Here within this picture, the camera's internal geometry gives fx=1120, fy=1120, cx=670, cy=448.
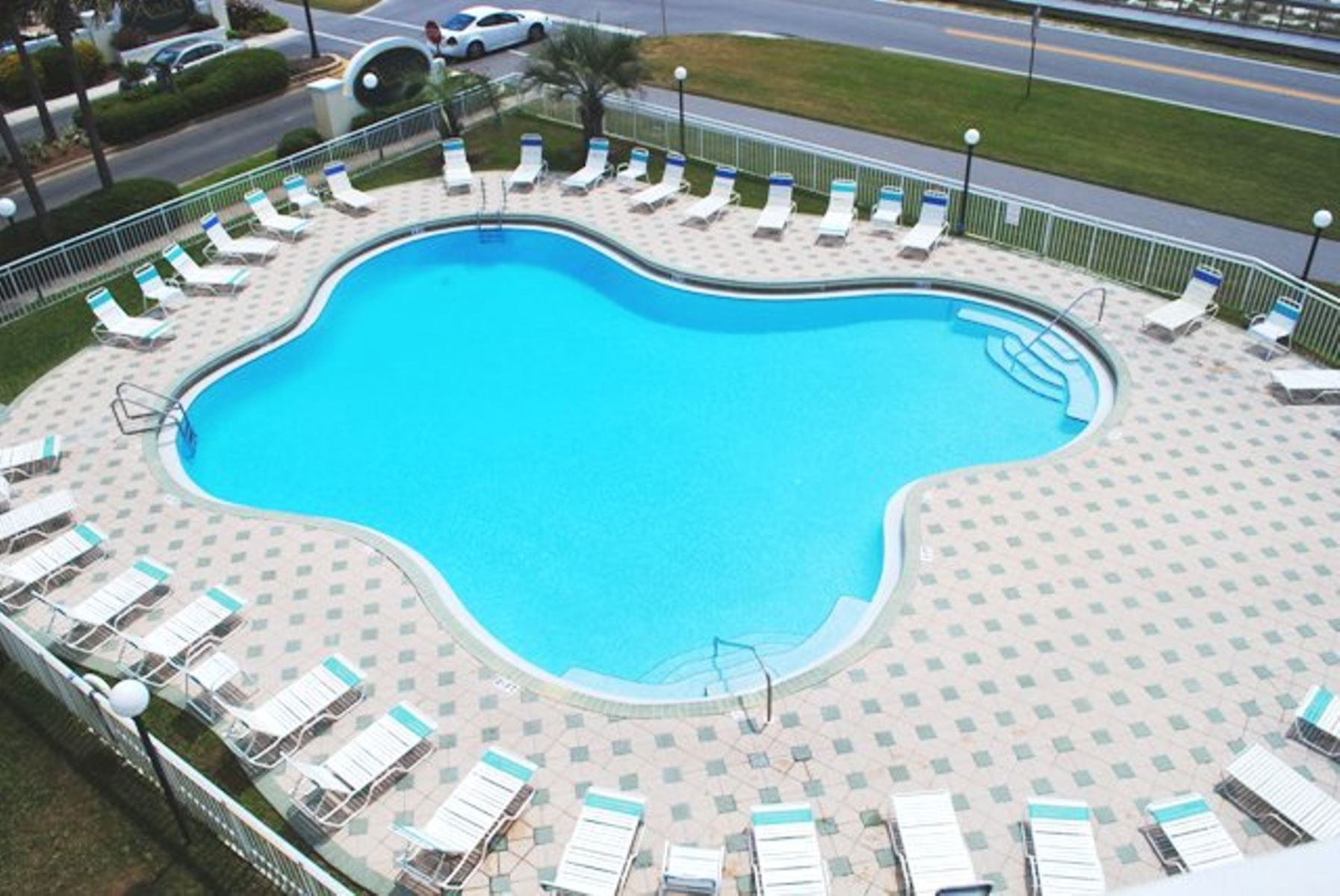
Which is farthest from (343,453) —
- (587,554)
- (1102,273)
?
(1102,273)

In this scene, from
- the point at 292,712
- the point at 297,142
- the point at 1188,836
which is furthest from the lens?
the point at 297,142

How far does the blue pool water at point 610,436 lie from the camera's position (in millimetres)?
14648

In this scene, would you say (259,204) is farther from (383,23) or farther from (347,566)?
(383,23)

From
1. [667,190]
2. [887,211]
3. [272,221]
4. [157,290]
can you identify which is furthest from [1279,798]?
[272,221]

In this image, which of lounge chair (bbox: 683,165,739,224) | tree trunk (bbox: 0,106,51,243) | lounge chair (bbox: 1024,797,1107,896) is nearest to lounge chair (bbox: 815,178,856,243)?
lounge chair (bbox: 683,165,739,224)

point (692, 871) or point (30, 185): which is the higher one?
point (30, 185)

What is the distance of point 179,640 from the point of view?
13086 millimetres

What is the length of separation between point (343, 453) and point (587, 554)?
490cm

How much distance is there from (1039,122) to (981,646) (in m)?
19.1

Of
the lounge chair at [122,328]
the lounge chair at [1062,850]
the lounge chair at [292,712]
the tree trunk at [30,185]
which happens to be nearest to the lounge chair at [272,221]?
the lounge chair at [122,328]

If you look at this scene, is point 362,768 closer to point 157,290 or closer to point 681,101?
point 157,290

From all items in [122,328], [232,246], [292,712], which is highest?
[232,246]

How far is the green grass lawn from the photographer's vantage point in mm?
24281

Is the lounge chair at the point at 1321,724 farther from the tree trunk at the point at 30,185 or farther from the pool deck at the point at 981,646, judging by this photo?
the tree trunk at the point at 30,185
